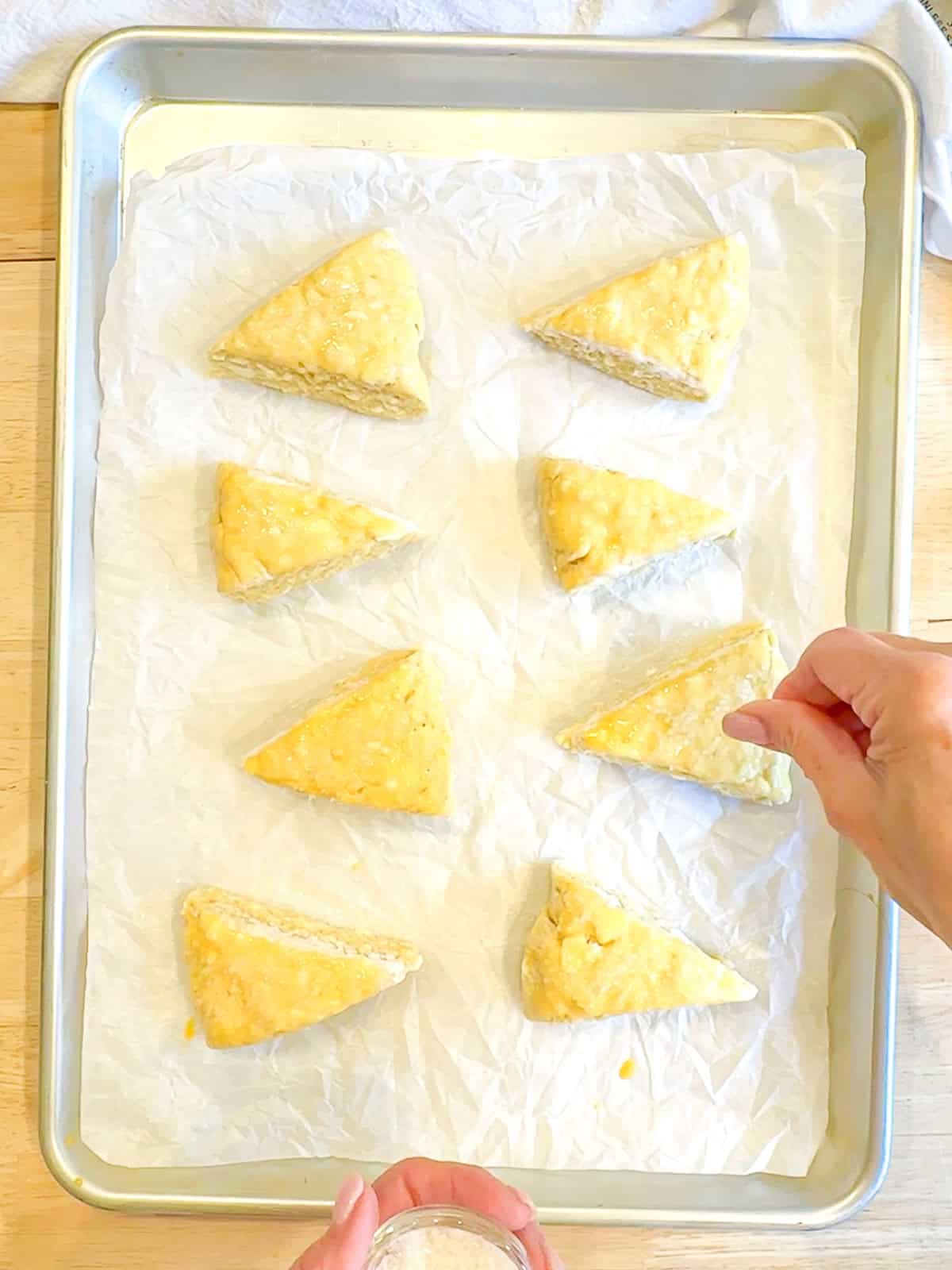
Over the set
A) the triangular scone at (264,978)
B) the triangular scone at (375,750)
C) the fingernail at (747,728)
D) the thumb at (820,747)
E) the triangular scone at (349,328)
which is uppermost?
the triangular scone at (349,328)

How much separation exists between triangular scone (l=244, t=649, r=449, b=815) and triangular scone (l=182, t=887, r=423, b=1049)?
0.71ft

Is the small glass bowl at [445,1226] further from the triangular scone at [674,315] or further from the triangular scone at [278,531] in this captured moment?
the triangular scone at [674,315]

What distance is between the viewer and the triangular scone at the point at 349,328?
5.24 ft

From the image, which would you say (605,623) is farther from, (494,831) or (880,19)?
(880,19)

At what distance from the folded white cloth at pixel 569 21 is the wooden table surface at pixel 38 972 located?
95 millimetres

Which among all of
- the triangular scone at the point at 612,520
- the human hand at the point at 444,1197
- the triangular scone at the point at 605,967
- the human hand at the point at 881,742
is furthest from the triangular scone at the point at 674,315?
the human hand at the point at 444,1197

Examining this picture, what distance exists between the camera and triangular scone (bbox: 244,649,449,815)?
160 cm

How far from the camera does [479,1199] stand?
1.43 metres

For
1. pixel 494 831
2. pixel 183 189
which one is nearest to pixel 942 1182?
pixel 494 831

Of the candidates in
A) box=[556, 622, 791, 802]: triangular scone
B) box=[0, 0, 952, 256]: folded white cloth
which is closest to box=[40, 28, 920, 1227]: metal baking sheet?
box=[0, 0, 952, 256]: folded white cloth

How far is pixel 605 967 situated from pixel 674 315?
3.02ft

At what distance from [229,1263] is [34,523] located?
3.71 feet

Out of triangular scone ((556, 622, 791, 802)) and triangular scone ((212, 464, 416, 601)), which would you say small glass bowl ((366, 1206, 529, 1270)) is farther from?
triangular scone ((212, 464, 416, 601))

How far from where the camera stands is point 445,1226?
1.39 m
